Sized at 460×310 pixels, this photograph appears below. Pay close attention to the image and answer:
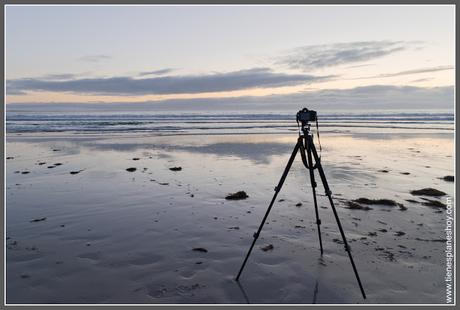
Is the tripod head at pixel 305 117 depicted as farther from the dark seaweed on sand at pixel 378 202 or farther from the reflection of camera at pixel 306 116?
the dark seaweed on sand at pixel 378 202

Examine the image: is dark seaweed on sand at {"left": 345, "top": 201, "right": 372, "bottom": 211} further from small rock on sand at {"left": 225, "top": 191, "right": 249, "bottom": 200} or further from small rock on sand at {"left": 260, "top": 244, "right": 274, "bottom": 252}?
small rock on sand at {"left": 260, "top": 244, "right": 274, "bottom": 252}

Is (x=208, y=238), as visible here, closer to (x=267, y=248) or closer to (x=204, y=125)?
(x=267, y=248)

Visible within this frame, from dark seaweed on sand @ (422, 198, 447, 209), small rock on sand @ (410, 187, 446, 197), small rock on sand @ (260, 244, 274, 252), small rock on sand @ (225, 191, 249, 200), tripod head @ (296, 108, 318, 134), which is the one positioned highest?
tripod head @ (296, 108, 318, 134)

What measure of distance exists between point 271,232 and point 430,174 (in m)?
7.35

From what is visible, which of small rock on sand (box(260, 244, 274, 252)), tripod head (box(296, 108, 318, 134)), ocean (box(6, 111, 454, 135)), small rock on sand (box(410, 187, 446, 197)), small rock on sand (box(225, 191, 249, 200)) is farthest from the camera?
ocean (box(6, 111, 454, 135))

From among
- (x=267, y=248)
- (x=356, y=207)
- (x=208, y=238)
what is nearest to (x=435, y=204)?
(x=356, y=207)

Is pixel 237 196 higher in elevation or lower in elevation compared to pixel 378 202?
higher

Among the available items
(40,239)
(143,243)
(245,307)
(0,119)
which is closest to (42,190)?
(0,119)

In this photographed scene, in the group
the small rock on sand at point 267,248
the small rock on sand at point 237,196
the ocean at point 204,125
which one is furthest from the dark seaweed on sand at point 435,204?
the ocean at point 204,125

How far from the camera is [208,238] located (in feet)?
18.5

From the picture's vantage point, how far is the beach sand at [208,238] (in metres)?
4.10

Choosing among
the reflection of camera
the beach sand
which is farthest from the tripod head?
the beach sand

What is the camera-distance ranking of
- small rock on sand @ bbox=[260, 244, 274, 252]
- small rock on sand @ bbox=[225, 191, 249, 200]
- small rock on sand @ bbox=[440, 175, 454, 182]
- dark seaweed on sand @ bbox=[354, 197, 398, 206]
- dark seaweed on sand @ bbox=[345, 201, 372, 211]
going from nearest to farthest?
small rock on sand @ bbox=[260, 244, 274, 252]
dark seaweed on sand @ bbox=[345, 201, 372, 211]
dark seaweed on sand @ bbox=[354, 197, 398, 206]
small rock on sand @ bbox=[225, 191, 249, 200]
small rock on sand @ bbox=[440, 175, 454, 182]

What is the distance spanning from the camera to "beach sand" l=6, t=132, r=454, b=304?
13.4 ft
